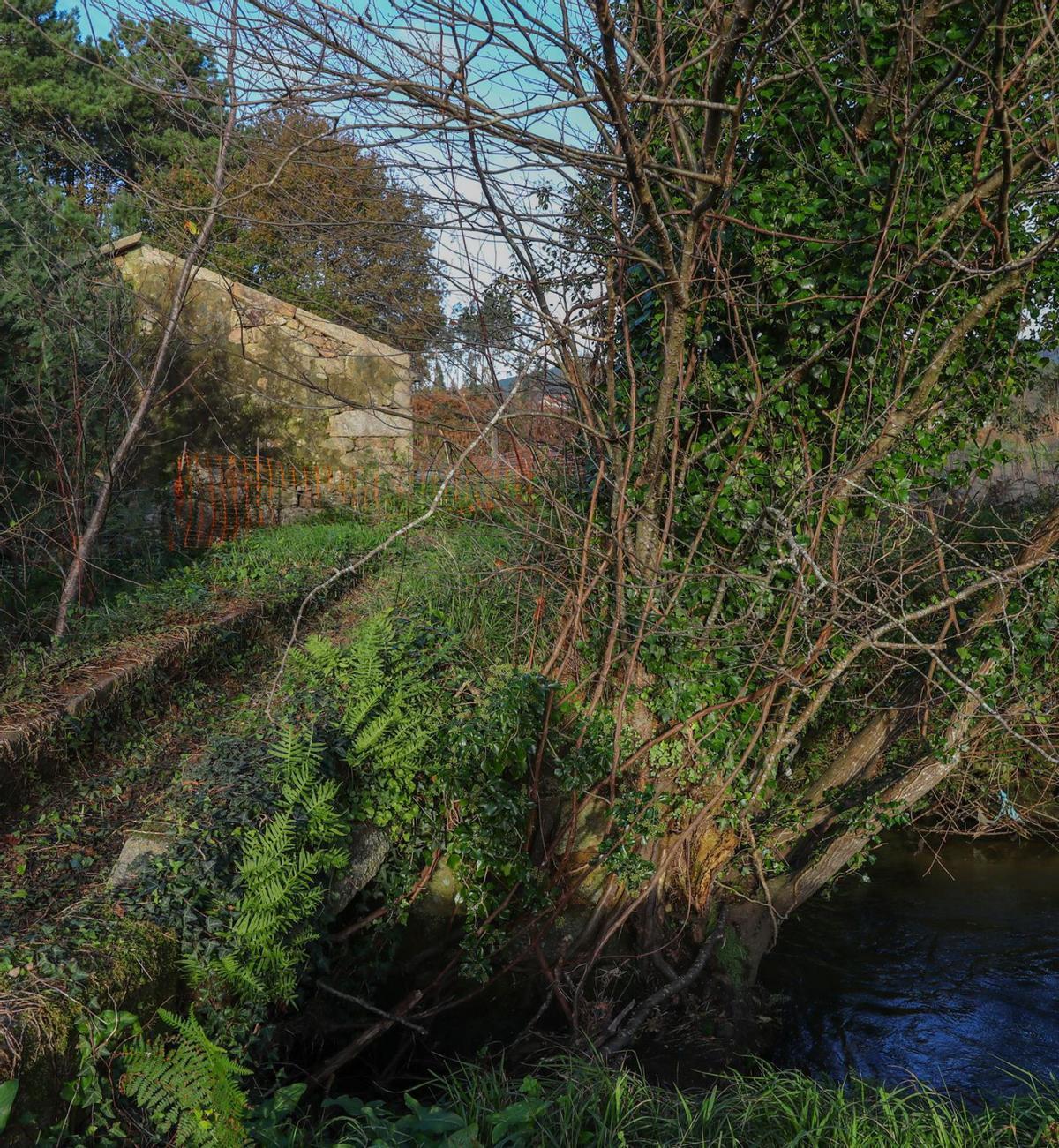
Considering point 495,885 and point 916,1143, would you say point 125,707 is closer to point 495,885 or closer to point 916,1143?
point 495,885

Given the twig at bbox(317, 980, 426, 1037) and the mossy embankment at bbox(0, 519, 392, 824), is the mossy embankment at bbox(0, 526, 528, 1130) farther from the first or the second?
the twig at bbox(317, 980, 426, 1037)

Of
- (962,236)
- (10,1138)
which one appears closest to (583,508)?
(962,236)

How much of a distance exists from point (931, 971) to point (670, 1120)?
3.15 meters

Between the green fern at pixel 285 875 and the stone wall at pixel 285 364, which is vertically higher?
the stone wall at pixel 285 364

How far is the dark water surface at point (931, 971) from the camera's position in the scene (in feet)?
16.3

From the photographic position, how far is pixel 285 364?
11297 millimetres

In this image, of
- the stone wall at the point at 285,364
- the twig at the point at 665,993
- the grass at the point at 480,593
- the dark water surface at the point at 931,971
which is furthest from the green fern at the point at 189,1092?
the stone wall at the point at 285,364

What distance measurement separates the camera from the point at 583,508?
18.2 feet

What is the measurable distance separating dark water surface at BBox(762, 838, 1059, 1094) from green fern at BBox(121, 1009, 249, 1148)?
3230mm

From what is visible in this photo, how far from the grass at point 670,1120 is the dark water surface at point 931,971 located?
3.43 ft

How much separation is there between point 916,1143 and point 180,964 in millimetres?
2650

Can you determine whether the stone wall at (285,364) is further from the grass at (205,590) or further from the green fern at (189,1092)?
the green fern at (189,1092)

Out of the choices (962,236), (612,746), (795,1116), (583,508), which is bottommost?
(795,1116)

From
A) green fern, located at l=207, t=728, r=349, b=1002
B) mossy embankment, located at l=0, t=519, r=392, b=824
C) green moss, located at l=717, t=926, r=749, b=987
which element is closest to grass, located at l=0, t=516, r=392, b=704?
mossy embankment, located at l=0, t=519, r=392, b=824
